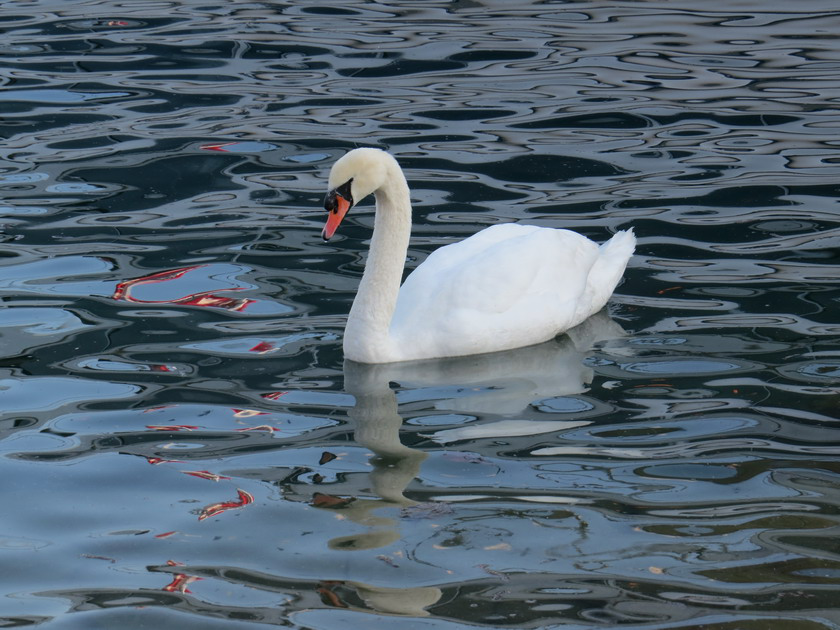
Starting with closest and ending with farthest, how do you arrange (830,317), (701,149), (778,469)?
(778,469)
(830,317)
(701,149)

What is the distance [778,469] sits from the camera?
220 inches

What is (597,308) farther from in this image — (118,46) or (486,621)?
(118,46)

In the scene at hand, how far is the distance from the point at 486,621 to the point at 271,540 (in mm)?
990

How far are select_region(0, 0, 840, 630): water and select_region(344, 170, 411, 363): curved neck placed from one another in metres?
0.15

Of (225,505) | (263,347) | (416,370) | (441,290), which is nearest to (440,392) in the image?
(416,370)

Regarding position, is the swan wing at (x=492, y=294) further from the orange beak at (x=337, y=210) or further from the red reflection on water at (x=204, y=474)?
the red reflection on water at (x=204, y=474)

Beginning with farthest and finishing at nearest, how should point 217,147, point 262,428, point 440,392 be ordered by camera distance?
1. point 217,147
2. point 440,392
3. point 262,428

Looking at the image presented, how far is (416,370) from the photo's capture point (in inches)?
276

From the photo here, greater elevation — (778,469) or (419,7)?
(419,7)

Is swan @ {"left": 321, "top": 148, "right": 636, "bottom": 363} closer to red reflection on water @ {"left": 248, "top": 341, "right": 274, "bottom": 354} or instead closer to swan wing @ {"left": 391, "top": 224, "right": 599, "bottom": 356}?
swan wing @ {"left": 391, "top": 224, "right": 599, "bottom": 356}

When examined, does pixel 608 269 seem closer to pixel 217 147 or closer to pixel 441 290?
pixel 441 290

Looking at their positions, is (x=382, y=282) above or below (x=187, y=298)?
above

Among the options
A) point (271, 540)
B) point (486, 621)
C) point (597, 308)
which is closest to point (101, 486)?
point (271, 540)

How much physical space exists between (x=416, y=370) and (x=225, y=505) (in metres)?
1.82
